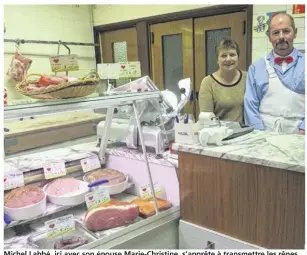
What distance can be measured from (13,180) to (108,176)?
1.35ft

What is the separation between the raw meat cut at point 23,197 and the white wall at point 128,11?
2.36m

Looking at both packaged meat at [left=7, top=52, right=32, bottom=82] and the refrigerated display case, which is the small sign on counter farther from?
packaged meat at [left=7, top=52, right=32, bottom=82]

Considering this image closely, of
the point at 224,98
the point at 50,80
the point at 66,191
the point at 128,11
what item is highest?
the point at 128,11

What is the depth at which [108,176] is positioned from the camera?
1.58 meters

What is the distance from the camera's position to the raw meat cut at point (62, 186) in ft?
4.67

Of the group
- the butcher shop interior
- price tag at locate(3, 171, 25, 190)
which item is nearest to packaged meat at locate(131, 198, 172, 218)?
the butcher shop interior

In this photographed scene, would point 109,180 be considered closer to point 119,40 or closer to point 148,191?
point 148,191

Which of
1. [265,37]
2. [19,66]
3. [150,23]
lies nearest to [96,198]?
[265,37]

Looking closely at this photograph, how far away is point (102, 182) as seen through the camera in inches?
58.7

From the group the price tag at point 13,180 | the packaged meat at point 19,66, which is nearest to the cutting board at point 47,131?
the packaged meat at point 19,66

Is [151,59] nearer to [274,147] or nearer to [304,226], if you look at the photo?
[274,147]

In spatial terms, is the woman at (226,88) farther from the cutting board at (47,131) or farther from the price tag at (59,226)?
the price tag at (59,226)

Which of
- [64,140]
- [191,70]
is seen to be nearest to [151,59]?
[191,70]

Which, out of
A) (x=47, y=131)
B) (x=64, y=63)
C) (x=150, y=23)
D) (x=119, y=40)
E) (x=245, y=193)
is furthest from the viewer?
(x=119, y=40)
